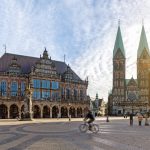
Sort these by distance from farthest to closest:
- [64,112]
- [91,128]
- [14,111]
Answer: [64,112]
[14,111]
[91,128]

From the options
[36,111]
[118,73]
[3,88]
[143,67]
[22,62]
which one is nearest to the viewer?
[3,88]

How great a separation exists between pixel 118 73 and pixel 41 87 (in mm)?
52558

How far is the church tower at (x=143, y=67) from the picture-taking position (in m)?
128

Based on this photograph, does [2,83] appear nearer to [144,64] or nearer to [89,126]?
[89,126]

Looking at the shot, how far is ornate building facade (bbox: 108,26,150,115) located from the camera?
12675cm

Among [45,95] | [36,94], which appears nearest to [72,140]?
[36,94]

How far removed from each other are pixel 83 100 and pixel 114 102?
37.6m

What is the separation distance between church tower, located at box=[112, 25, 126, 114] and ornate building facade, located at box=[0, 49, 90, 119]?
35.7m

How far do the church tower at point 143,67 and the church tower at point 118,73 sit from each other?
22.3 feet

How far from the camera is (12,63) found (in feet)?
258

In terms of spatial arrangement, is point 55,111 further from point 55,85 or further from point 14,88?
point 14,88

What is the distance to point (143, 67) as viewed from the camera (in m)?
131

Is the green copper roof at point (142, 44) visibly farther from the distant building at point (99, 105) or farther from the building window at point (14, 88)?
the building window at point (14, 88)

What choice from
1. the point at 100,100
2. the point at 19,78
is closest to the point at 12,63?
the point at 19,78
